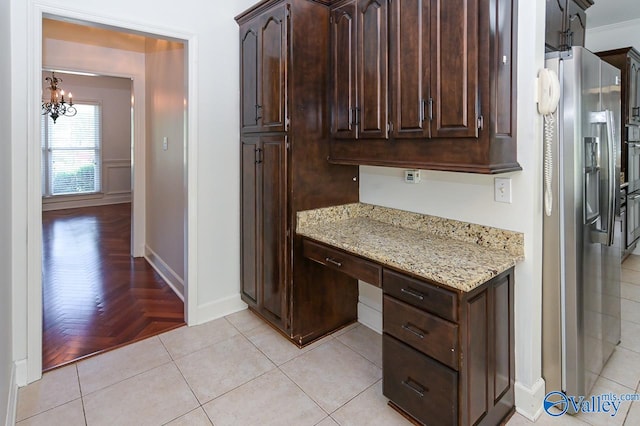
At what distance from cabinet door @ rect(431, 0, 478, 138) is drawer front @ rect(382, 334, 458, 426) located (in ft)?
3.50

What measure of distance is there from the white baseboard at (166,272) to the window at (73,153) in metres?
4.87

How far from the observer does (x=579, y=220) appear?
72.1 inches

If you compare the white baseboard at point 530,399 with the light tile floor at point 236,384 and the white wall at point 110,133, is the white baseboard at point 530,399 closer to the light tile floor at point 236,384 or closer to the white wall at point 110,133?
the light tile floor at point 236,384

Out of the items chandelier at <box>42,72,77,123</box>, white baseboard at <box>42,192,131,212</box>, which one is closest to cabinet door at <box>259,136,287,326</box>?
chandelier at <box>42,72,77,123</box>

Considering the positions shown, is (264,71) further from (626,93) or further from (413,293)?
(626,93)

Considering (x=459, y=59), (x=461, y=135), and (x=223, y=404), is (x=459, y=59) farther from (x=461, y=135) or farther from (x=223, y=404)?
(x=223, y=404)

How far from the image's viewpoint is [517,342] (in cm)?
193

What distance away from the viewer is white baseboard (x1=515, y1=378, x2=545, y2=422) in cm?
188

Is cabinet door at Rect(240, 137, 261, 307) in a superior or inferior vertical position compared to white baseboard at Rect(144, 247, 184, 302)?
superior

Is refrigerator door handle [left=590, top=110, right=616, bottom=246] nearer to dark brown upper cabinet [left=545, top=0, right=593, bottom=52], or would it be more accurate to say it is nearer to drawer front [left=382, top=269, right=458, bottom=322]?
dark brown upper cabinet [left=545, top=0, right=593, bottom=52]

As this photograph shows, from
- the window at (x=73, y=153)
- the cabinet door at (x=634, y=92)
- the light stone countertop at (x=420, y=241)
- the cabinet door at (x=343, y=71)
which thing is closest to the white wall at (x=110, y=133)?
the window at (x=73, y=153)

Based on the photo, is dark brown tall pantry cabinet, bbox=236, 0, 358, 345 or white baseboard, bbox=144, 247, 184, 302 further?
white baseboard, bbox=144, 247, 184, 302

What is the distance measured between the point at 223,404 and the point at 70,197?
26.3 ft

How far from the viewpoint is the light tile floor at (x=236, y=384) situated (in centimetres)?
190
